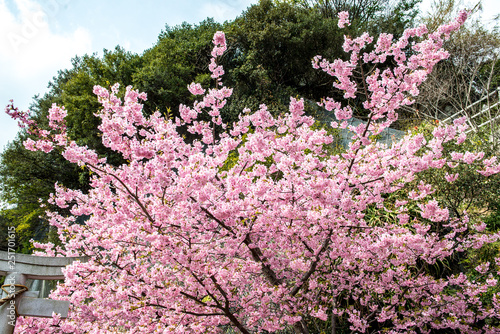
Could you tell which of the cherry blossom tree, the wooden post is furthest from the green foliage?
the wooden post

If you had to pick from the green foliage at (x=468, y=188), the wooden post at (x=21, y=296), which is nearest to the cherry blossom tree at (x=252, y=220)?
the wooden post at (x=21, y=296)

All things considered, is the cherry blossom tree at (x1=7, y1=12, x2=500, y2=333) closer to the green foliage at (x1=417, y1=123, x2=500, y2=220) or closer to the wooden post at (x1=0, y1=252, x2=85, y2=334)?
the wooden post at (x1=0, y1=252, x2=85, y2=334)

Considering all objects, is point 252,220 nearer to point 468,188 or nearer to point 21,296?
point 21,296

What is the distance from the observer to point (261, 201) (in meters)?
3.50

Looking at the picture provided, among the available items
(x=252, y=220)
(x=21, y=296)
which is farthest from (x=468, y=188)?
(x=21, y=296)

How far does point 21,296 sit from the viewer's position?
8.56 feet

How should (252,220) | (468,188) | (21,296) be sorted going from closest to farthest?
(21,296), (252,220), (468,188)

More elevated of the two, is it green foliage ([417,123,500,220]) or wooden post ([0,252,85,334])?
green foliage ([417,123,500,220])

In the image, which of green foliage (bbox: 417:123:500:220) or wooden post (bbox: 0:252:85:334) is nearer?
wooden post (bbox: 0:252:85:334)

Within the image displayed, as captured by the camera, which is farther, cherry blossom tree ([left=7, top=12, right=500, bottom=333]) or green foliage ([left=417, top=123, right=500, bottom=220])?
green foliage ([left=417, top=123, right=500, bottom=220])

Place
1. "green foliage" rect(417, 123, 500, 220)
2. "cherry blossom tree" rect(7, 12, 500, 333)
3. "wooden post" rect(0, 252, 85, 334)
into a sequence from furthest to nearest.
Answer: "green foliage" rect(417, 123, 500, 220)
"cherry blossom tree" rect(7, 12, 500, 333)
"wooden post" rect(0, 252, 85, 334)

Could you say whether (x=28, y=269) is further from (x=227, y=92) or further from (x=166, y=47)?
(x=166, y=47)

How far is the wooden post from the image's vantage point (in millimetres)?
2520

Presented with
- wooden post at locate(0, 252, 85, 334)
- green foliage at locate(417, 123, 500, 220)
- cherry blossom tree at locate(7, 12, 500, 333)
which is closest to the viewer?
wooden post at locate(0, 252, 85, 334)
